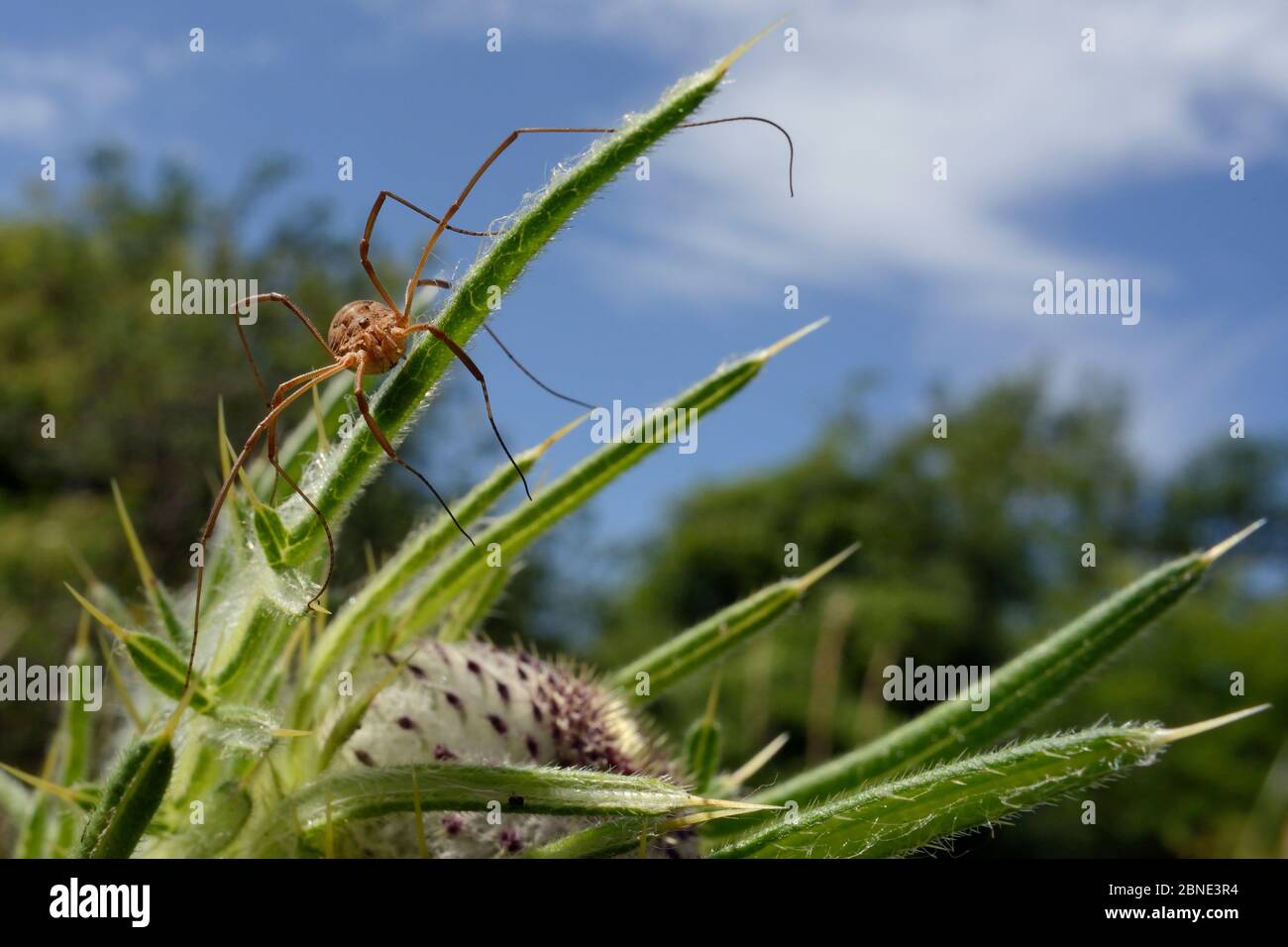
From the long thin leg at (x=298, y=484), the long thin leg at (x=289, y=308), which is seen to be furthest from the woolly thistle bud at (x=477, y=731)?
the long thin leg at (x=289, y=308)

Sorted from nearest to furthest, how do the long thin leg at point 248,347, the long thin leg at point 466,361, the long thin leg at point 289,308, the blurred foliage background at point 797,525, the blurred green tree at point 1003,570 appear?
1. the long thin leg at point 466,361
2. the long thin leg at point 248,347
3. the long thin leg at point 289,308
4. the blurred foliage background at point 797,525
5. the blurred green tree at point 1003,570

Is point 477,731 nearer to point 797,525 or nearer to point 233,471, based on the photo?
point 233,471

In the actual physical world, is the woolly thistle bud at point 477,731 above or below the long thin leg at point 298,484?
below

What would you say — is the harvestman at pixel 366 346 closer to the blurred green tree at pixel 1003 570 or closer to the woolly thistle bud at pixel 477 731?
the woolly thistle bud at pixel 477 731

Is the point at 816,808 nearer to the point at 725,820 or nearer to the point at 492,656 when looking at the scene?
the point at 725,820

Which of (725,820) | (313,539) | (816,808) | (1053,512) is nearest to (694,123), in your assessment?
(313,539)

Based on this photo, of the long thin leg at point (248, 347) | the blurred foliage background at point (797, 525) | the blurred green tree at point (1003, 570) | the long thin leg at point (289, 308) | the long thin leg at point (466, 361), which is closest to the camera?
the long thin leg at point (466, 361)
